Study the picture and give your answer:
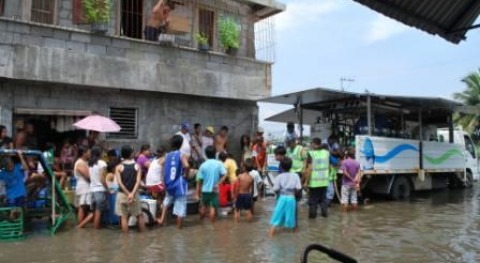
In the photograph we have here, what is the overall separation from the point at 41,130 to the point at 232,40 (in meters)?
6.41

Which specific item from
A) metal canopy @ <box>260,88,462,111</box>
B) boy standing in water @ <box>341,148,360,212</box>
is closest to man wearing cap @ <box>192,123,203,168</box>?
metal canopy @ <box>260,88,462,111</box>

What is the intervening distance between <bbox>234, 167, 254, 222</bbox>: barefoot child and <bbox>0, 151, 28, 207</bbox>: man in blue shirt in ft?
13.7

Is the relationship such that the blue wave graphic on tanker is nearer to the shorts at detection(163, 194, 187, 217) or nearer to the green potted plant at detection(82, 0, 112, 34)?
the shorts at detection(163, 194, 187, 217)

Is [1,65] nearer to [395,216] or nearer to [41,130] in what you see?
[41,130]

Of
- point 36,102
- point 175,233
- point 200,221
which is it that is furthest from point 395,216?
point 36,102

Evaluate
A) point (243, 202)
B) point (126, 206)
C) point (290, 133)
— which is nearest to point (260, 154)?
point (290, 133)

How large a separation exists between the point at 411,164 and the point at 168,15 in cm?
837

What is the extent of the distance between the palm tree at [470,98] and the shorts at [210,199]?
80.9 feet

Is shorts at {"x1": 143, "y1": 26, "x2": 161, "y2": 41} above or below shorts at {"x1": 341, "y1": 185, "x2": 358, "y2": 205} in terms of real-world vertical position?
above

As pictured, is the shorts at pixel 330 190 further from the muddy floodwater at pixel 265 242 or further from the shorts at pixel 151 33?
the shorts at pixel 151 33

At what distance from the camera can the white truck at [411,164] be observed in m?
13.8

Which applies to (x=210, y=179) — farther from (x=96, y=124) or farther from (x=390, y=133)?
(x=390, y=133)

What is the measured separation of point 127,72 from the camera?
14492mm

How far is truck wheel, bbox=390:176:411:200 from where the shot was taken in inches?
587
